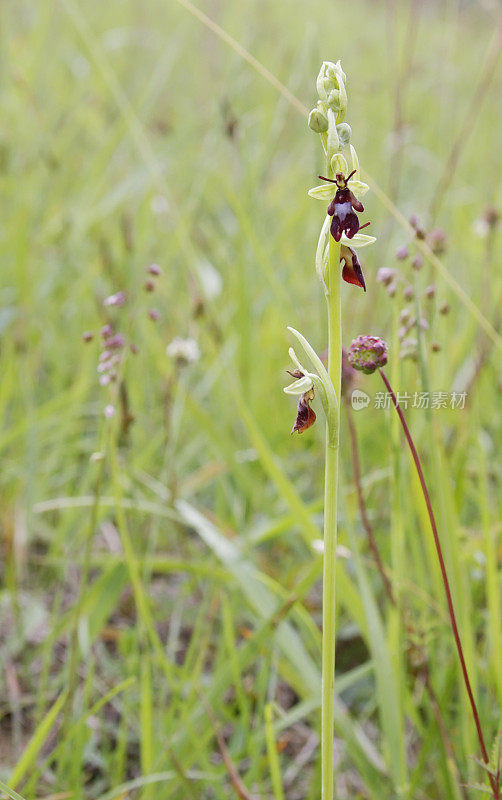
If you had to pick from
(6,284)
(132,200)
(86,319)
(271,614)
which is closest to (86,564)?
(271,614)

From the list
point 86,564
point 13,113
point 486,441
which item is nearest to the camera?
point 86,564

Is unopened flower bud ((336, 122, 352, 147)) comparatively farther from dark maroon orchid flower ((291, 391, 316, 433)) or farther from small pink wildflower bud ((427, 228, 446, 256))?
A: small pink wildflower bud ((427, 228, 446, 256))

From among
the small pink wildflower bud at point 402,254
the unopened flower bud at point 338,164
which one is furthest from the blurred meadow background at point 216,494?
the unopened flower bud at point 338,164

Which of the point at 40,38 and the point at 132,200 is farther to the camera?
the point at 132,200

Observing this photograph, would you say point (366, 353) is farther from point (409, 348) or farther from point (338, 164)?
point (409, 348)

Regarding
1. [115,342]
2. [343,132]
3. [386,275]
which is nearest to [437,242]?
[386,275]

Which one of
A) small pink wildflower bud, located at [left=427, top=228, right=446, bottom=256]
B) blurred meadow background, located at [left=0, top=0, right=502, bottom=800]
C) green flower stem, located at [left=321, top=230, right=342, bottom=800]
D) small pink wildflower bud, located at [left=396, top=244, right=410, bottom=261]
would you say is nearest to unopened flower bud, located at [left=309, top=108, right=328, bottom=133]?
green flower stem, located at [left=321, top=230, right=342, bottom=800]

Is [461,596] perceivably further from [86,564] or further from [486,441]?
[486,441]

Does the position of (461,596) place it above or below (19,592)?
below
